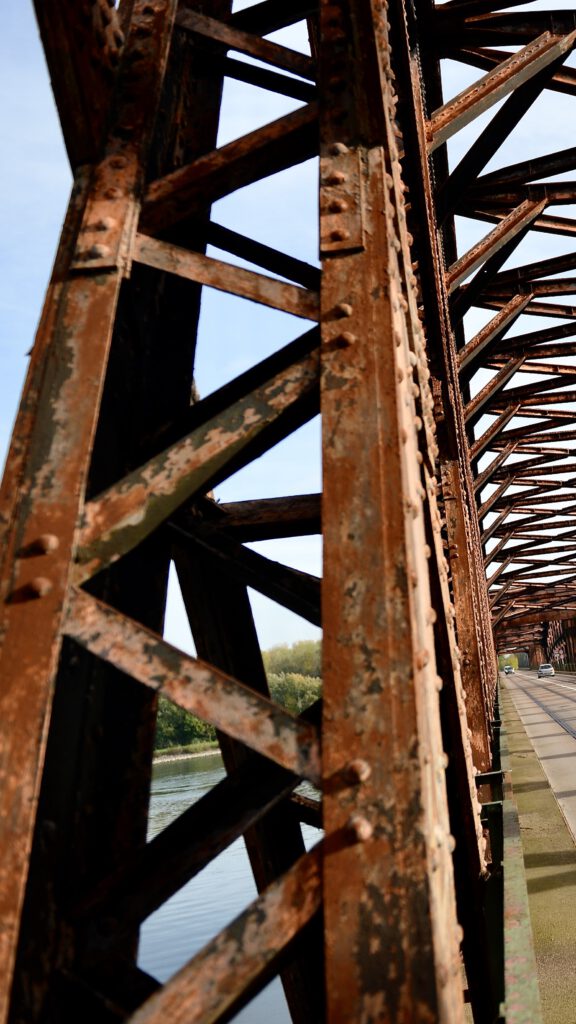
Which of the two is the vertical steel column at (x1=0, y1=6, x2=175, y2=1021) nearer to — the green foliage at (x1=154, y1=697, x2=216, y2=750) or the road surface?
the road surface

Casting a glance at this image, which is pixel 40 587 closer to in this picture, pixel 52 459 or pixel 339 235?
pixel 52 459

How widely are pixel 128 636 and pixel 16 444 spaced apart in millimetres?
488

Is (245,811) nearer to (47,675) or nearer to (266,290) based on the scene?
(47,675)

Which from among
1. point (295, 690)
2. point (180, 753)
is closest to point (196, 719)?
point (180, 753)

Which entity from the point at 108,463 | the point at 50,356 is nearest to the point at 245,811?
the point at 108,463

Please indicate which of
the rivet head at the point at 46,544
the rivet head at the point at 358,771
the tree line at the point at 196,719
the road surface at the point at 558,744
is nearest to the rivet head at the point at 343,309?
the rivet head at the point at 46,544

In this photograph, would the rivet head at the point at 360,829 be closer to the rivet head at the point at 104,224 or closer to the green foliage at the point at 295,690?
the rivet head at the point at 104,224

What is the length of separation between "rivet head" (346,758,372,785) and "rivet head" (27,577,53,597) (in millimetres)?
643

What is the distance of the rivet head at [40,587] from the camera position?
152 centimetres

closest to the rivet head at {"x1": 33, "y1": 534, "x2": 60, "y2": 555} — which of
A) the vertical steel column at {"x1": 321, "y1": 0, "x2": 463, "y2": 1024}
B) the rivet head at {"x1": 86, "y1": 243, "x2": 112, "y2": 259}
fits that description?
the vertical steel column at {"x1": 321, "y1": 0, "x2": 463, "y2": 1024}

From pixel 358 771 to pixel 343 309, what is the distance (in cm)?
90

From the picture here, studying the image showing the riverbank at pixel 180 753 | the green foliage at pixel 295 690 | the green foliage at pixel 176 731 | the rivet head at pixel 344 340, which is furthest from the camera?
the green foliage at pixel 295 690

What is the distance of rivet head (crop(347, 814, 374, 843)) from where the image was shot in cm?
127

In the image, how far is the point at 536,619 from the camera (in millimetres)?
50438
